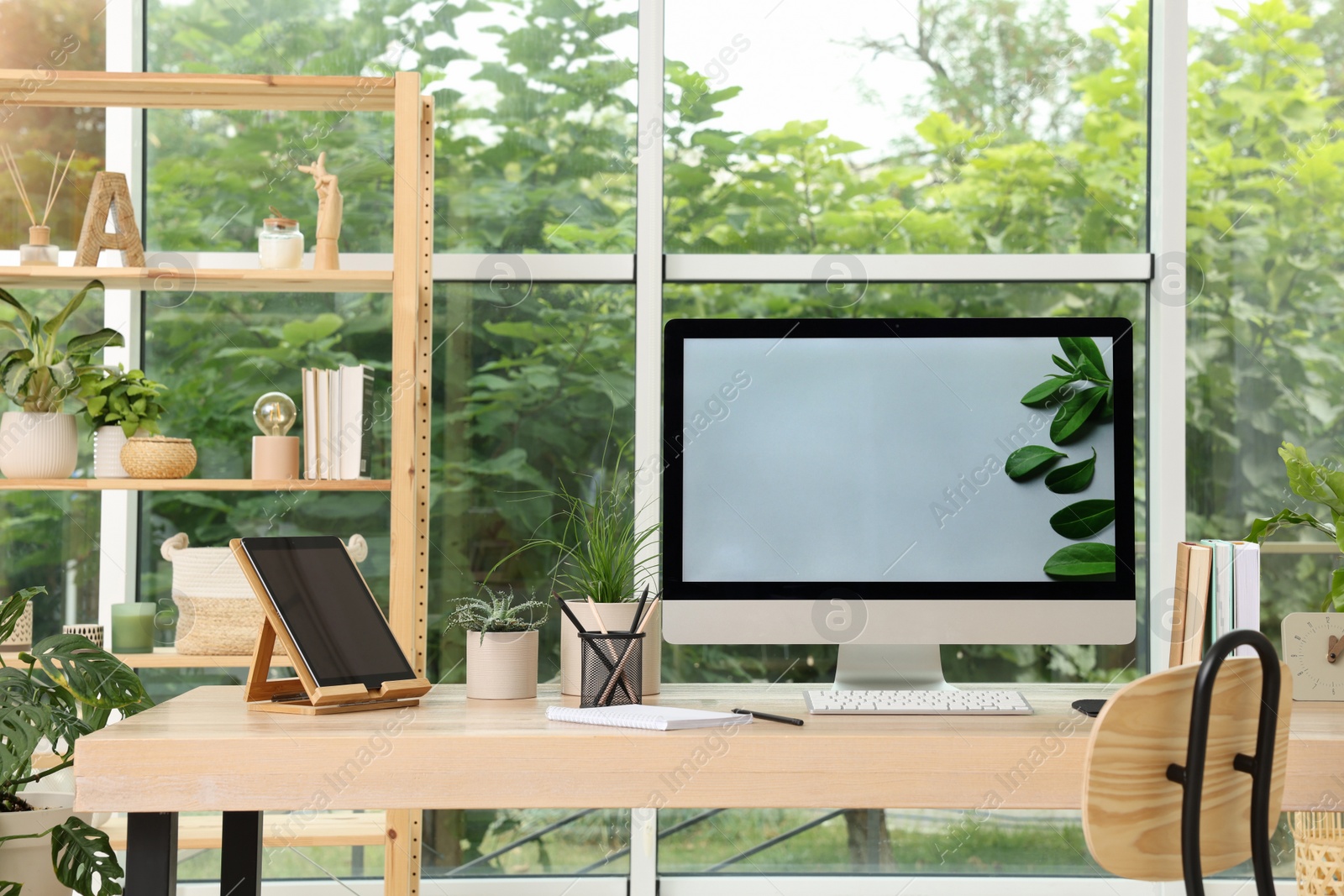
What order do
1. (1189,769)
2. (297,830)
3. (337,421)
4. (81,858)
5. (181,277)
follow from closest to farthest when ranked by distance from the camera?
(1189,769) < (81,858) < (181,277) < (337,421) < (297,830)

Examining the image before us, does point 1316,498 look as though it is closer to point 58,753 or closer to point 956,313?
point 956,313

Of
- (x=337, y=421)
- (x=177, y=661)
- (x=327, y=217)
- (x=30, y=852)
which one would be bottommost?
(x=30, y=852)

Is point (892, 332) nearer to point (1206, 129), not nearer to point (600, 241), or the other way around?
point (600, 241)

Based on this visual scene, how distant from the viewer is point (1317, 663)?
5.52 feet

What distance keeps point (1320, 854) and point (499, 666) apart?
1.61 meters

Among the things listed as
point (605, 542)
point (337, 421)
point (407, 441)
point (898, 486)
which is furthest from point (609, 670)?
point (337, 421)

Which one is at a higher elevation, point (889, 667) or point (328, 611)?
point (328, 611)

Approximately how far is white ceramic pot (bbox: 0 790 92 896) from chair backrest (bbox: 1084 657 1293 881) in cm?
171

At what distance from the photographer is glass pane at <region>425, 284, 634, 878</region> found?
254cm

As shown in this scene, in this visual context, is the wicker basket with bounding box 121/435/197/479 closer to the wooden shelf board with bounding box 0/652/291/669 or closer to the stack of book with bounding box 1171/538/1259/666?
the wooden shelf board with bounding box 0/652/291/669

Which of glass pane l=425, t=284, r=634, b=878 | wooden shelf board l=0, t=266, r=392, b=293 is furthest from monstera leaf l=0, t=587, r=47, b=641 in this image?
glass pane l=425, t=284, r=634, b=878

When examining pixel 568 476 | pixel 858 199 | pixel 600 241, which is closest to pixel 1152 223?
pixel 858 199

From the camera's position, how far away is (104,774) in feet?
4.28

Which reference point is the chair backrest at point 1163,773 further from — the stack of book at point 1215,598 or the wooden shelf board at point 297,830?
the wooden shelf board at point 297,830
